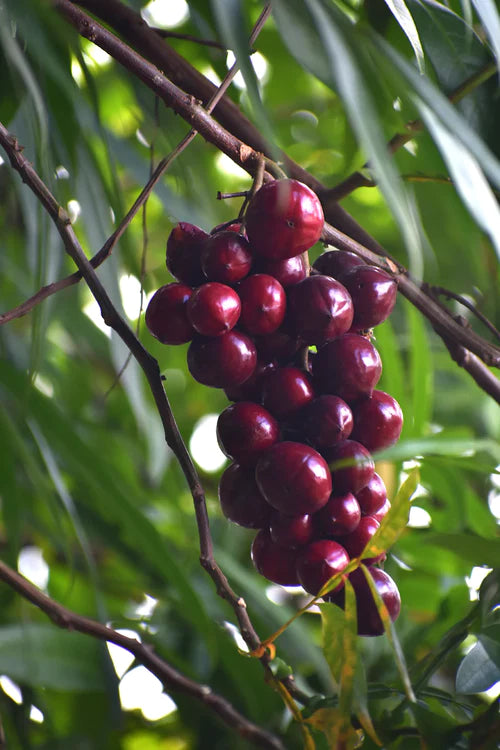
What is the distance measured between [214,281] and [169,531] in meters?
0.67

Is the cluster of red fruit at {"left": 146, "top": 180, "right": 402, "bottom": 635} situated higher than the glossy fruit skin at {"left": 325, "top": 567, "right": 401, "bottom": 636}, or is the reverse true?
the cluster of red fruit at {"left": 146, "top": 180, "right": 402, "bottom": 635}

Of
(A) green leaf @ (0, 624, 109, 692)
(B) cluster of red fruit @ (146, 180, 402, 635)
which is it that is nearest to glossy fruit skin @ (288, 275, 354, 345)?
(B) cluster of red fruit @ (146, 180, 402, 635)

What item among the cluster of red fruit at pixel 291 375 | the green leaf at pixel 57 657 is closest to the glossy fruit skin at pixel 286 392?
the cluster of red fruit at pixel 291 375

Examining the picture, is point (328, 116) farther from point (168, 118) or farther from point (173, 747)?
point (173, 747)

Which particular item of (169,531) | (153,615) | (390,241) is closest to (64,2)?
(153,615)

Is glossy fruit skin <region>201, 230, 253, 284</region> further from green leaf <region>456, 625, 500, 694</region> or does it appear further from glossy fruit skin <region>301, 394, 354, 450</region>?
green leaf <region>456, 625, 500, 694</region>

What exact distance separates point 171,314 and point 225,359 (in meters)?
0.04

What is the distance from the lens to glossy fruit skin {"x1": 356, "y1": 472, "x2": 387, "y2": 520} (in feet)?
1.21

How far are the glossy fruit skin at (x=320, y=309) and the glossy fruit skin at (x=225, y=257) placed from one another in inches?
1.2

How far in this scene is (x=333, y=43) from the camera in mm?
229

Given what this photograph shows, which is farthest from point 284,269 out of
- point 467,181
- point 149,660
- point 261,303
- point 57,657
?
point 57,657

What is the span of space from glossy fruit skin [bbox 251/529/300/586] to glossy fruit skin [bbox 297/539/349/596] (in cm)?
1

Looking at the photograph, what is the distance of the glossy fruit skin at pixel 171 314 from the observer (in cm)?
36

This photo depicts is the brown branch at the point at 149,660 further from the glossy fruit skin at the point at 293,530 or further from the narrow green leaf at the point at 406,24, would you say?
the narrow green leaf at the point at 406,24
